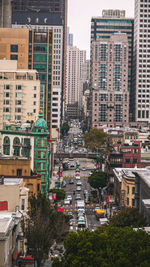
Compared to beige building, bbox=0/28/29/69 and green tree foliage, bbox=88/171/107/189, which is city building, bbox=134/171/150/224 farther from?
beige building, bbox=0/28/29/69

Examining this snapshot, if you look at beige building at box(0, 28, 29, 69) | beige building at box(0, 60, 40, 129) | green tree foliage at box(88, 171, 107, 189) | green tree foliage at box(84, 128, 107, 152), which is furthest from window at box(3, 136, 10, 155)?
green tree foliage at box(84, 128, 107, 152)

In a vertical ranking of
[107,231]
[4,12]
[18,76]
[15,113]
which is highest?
[4,12]

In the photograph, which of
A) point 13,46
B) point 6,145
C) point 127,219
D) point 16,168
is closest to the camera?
point 127,219

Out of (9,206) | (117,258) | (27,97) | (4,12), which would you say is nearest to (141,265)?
(117,258)

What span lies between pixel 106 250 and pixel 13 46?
350 feet

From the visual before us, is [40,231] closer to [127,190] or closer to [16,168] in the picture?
[16,168]

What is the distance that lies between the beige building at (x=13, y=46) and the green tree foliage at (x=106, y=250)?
10197cm

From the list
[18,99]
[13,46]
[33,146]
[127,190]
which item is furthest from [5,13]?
[127,190]

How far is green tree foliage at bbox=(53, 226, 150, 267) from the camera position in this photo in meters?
34.2

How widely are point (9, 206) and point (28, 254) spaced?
636 cm

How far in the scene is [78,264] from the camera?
34500 millimetres

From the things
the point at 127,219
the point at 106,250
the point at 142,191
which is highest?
the point at 106,250

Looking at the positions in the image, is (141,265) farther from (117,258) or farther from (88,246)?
(88,246)

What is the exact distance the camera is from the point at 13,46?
440 ft
